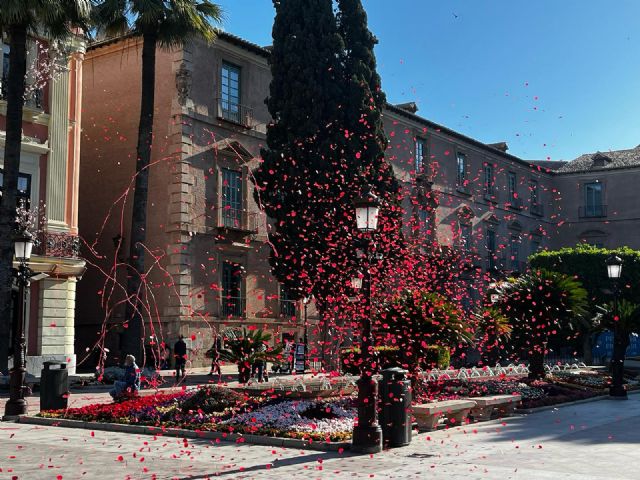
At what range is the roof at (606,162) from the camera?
193ft

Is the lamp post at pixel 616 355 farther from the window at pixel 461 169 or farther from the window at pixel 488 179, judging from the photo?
the window at pixel 488 179

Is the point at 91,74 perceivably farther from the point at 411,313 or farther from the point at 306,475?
the point at 306,475

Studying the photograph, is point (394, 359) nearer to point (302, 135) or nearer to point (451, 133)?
point (302, 135)

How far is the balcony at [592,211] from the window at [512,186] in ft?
21.1

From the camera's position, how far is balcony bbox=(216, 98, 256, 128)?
33156 millimetres

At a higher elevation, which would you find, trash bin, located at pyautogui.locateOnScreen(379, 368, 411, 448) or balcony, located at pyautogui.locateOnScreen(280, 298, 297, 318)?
balcony, located at pyautogui.locateOnScreen(280, 298, 297, 318)

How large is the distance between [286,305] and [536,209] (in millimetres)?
29256

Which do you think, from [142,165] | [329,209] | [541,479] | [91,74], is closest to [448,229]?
[329,209]

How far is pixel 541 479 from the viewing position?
383 inches

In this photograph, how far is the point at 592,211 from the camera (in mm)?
59219

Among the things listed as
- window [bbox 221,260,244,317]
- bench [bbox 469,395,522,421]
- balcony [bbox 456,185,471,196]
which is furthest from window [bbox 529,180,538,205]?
bench [bbox 469,395,522,421]

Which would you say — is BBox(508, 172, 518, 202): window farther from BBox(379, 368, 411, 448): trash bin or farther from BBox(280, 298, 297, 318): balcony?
BBox(379, 368, 411, 448): trash bin

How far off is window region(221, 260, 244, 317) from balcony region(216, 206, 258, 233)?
1.48 meters

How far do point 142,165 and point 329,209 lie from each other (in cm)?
794
